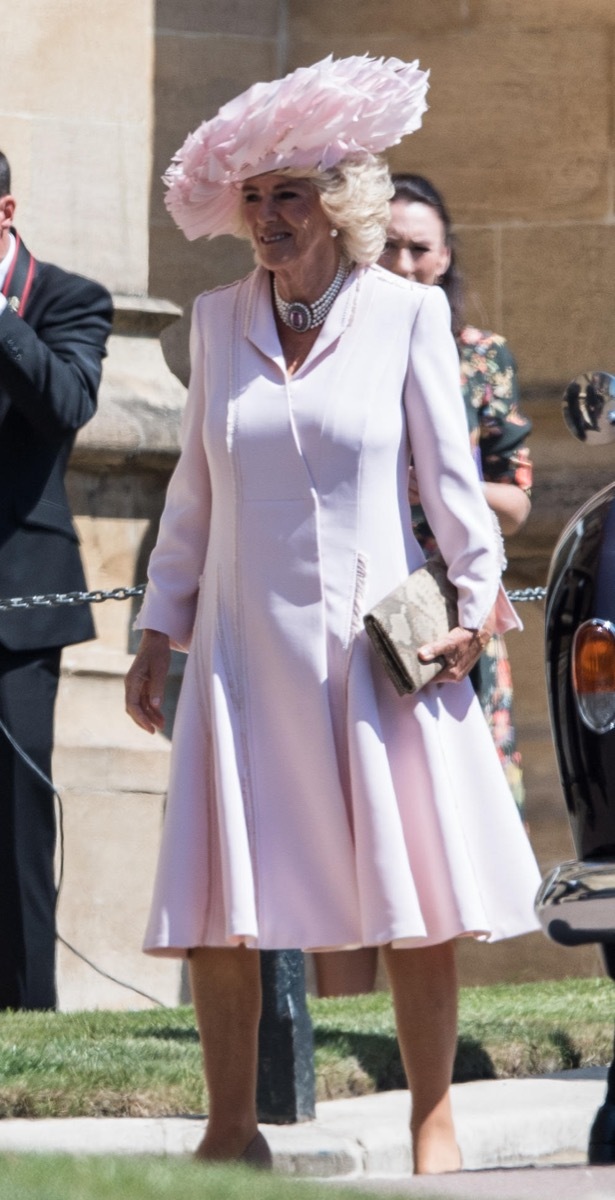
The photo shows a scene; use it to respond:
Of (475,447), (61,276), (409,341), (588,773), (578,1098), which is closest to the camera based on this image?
(588,773)

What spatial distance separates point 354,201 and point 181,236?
164 inches

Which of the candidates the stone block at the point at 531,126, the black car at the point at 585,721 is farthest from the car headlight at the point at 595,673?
the stone block at the point at 531,126

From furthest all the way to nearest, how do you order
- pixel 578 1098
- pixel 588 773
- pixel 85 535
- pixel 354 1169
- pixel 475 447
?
1. pixel 85 535
2. pixel 475 447
3. pixel 578 1098
4. pixel 354 1169
5. pixel 588 773

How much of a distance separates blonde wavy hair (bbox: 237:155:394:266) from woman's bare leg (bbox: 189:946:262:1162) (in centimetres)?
129

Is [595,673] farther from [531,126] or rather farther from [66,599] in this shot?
[531,126]

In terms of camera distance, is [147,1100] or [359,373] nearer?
[359,373]

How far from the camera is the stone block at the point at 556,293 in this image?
29.0 feet

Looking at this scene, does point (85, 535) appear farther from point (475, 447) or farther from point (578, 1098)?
point (578, 1098)

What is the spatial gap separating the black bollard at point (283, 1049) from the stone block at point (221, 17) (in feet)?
14.4

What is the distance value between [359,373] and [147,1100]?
60.5 inches

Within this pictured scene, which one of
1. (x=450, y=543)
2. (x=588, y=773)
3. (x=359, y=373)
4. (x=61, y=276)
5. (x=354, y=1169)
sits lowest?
(x=354, y=1169)

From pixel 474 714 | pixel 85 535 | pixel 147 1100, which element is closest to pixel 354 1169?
pixel 147 1100

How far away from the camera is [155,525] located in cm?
829

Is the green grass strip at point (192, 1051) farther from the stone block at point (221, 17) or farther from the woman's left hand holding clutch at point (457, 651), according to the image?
the stone block at point (221, 17)
